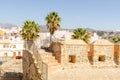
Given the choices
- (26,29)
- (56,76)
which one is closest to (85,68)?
(56,76)

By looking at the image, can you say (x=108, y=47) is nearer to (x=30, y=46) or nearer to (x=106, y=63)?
(x=106, y=63)

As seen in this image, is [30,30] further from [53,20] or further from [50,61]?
[50,61]

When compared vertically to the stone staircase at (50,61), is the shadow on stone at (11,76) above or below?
below

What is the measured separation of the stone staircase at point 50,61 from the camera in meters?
22.7

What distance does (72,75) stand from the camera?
2142cm

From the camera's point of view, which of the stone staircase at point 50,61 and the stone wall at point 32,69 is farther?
the stone staircase at point 50,61

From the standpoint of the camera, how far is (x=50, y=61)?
23875 mm

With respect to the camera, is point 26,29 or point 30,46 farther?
point 26,29

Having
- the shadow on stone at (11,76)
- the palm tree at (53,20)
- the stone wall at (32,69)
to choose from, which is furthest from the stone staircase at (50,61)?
the palm tree at (53,20)

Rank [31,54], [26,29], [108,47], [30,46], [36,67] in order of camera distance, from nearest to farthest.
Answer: [36,67] < [31,54] < [30,46] < [108,47] < [26,29]

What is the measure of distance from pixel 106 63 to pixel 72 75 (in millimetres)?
5898

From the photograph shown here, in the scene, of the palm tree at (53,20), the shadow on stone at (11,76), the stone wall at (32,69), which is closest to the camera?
the stone wall at (32,69)

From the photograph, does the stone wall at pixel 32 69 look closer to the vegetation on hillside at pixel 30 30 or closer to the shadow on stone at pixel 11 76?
the shadow on stone at pixel 11 76

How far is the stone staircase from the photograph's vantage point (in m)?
22.7
